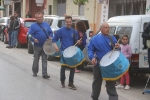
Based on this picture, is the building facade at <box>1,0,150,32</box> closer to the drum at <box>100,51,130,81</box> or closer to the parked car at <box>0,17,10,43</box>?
the parked car at <box>0,17,10,43</box>

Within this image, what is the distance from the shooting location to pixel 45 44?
9648 millimetres

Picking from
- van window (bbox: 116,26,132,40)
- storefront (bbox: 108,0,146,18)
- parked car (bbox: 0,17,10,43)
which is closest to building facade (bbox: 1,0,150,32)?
storefront (bbox: 108,0,146,18)

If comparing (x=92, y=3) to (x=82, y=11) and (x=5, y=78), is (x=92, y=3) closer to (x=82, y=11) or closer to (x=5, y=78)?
(x=82, y=11)

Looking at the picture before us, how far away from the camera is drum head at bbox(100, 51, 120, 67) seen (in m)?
6.12

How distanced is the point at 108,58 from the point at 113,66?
234mm

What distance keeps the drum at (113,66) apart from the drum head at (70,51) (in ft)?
6.54

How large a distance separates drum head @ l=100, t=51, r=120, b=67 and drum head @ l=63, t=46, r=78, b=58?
6.54 ft

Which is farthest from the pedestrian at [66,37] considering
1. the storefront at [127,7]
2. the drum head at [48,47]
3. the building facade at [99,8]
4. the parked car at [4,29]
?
the parked car at [4,29]

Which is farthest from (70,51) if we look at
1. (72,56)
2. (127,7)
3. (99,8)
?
(99,8)

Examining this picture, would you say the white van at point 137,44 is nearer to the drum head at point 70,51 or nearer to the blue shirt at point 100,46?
the drum head at point 70,51

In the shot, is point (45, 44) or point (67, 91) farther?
point (45, 44)

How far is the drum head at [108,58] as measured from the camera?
612 centimetres

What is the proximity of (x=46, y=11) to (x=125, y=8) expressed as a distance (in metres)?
13.5

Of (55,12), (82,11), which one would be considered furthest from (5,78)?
(55,12)
